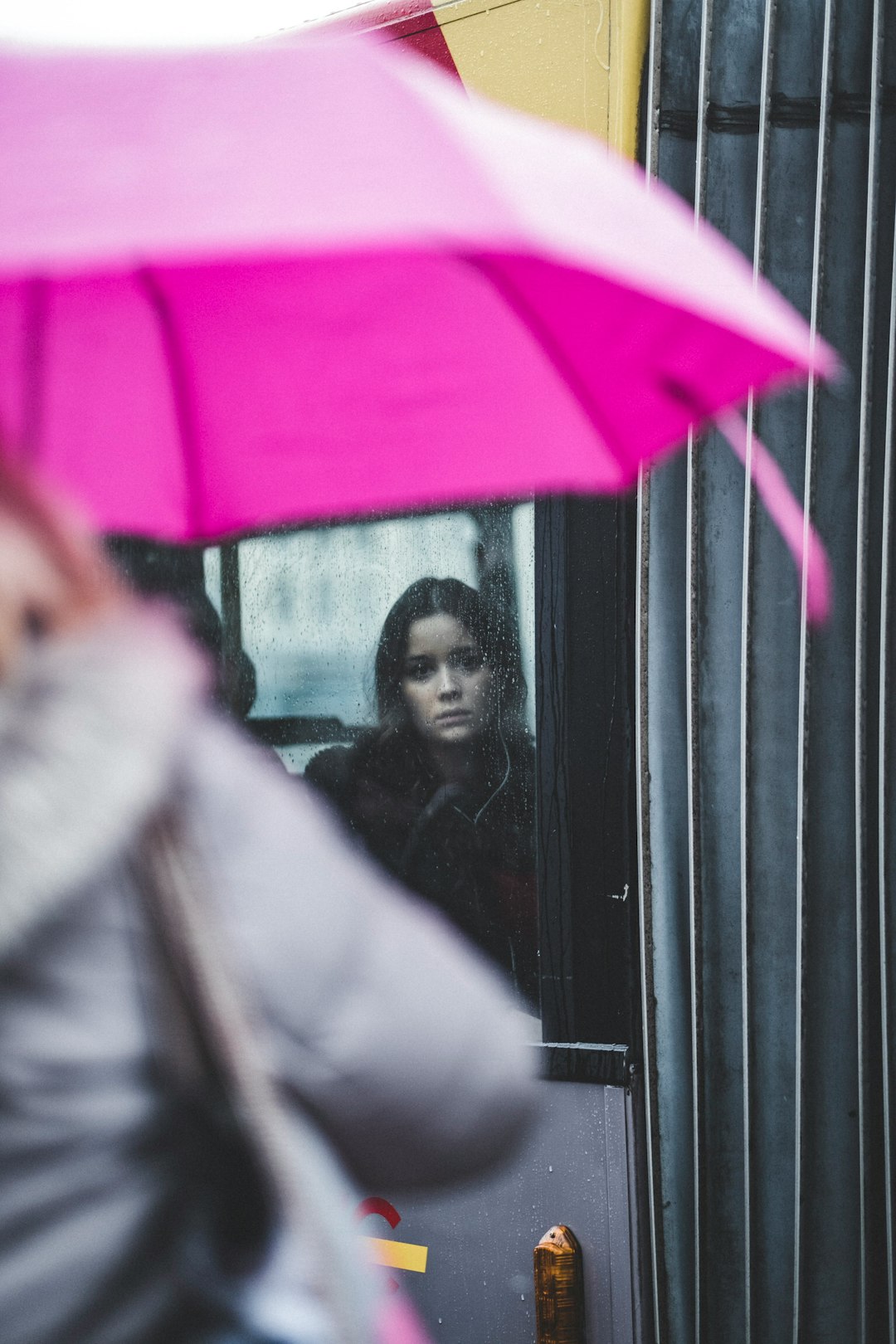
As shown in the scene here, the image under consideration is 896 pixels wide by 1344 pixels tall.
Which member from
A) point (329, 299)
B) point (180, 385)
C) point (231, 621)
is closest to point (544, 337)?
point (329, 299)

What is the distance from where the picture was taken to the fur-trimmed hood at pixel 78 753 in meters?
0.79

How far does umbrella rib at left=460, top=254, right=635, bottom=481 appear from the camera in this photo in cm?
141

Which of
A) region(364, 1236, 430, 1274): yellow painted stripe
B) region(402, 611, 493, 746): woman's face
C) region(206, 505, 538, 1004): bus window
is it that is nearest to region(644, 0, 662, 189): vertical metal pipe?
region(206, 505, 538, 1004): bus window

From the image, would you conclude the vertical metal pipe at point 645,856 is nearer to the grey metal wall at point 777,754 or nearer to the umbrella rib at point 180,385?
the grey metal wall at point 777,754

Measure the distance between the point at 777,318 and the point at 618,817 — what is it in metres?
1.46

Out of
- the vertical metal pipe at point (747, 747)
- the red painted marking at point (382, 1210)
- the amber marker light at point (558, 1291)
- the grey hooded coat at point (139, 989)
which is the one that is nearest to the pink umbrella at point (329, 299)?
the vertical metal pipe at point (747, 747)

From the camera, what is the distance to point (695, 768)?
2.33 m

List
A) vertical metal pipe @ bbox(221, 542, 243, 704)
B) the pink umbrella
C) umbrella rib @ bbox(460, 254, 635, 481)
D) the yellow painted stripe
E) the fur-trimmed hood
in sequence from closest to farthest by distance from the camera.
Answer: the fur-trimmed hood, the pink umbrella, umbrella rib @ bbox(460, 254, 635, 481), the yellow painted stripe, vertical metal pipe @ bbox(221, 542, 243, 704)

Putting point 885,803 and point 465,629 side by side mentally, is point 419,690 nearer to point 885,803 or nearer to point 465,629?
point 465,629

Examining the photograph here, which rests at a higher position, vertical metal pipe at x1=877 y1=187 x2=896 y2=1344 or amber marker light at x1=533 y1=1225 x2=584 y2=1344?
vertical metal pipe at x1=877 y1=187 x2=896 y2=1344

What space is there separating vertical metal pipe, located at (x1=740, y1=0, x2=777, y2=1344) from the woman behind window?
455 mm

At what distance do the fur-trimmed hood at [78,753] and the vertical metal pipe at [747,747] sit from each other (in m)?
1.59

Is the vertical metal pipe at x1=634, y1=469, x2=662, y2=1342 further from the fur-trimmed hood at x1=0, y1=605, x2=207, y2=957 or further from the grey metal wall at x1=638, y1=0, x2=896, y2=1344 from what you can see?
the fur-trimmed hood at x1=0, y1=605, x2=207, y2=957

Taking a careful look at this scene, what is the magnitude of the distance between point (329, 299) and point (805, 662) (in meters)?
1.20
